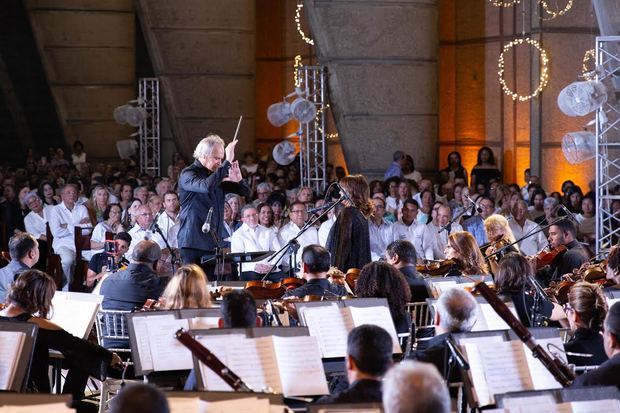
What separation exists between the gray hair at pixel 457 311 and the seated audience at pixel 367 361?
54.1 inches

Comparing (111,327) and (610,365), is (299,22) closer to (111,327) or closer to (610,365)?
(111,327)

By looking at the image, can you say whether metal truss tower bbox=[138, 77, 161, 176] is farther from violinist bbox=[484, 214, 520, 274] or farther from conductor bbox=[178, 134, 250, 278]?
violinist bbox=[484, 214, 520, 274]

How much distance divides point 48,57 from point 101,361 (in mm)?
17761

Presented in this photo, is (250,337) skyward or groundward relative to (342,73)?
groundward

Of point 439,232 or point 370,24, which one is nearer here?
point 439,232

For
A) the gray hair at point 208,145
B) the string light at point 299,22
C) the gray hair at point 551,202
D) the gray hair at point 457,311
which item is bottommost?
the gray hair at point 457,311

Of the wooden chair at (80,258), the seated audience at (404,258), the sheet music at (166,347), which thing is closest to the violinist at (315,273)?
the seated audience at (404,258)

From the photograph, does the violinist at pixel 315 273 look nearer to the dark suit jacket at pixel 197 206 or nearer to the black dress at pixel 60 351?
the black dress at pixel 60 351

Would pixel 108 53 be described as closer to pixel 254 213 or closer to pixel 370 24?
pixel 370 24

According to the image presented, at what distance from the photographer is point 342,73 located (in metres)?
16.5

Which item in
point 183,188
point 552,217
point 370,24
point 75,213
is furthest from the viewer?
point 370,24

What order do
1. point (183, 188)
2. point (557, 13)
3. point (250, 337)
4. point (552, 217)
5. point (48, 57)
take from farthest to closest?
point (48, 57) → point (557, 13) → point (552, 217) → point (183, 188) → point (250, 337)

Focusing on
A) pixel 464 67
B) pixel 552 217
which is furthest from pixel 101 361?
pixel 464 67

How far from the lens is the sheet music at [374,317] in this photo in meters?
6.74
